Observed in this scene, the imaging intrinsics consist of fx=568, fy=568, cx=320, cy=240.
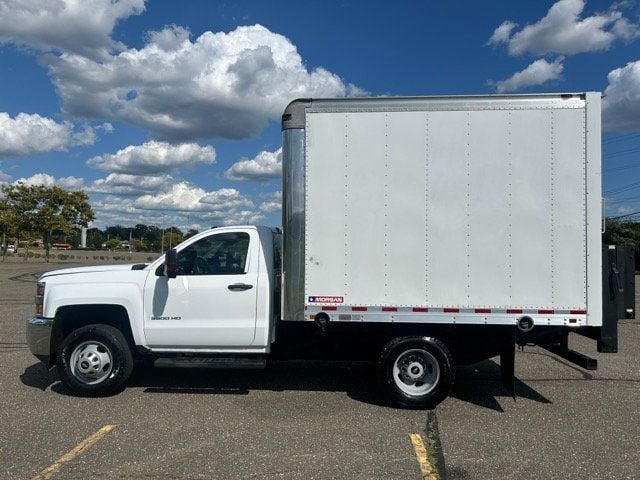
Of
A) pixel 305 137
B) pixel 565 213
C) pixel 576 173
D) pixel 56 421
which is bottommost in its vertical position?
pixel 56 421

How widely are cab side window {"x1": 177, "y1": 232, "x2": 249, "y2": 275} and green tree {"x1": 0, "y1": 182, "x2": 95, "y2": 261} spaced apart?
3920cm

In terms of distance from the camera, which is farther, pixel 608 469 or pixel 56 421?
pixel 56 421

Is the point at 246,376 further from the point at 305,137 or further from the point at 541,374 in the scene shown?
the point at 541,374

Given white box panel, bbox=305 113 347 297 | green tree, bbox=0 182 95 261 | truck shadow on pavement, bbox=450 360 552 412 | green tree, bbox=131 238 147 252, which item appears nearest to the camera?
white box panel, bbox=305 113 347 297

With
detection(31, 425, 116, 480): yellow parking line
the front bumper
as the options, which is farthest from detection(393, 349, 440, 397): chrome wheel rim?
the front bumper

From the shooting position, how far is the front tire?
636 centimetres

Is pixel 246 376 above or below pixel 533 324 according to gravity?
below

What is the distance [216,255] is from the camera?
6523mm

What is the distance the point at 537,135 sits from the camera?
5770mm

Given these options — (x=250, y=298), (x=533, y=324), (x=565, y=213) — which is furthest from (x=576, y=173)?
(x=250, y=298)

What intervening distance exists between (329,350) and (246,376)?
4.92 feet

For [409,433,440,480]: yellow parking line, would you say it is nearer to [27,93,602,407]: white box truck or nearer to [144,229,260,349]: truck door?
[27,93,602,407]: white box truck

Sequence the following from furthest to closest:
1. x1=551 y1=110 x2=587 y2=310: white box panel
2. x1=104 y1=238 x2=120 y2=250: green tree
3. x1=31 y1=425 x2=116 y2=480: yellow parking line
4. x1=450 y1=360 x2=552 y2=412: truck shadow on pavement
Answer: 1. x1=104 y1=238 x2=120 y2=250: green tree
2. x1=450 y1=360 x2=552 y2=412: truck shadow on pavement
3. x1=551 y1=110 x2=587 y2=310: white box panel
4. x1=31 y1=425 x2=116 y2=480: yellow parking line

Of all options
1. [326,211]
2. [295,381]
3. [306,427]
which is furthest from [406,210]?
[295,381]
